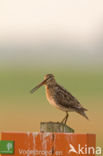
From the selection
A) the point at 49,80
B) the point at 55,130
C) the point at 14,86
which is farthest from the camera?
the point at 14,86

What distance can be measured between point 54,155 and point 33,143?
313 millimetres

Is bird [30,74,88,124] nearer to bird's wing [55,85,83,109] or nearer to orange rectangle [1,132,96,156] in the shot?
bird's wing [55,85,83,109]

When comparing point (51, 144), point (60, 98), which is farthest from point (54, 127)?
point (60, 98)

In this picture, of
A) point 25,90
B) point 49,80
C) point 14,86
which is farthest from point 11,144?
point 14,86

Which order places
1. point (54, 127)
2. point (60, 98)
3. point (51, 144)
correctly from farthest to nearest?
point (60, 98)
point (54, 127)
point (51, 144)

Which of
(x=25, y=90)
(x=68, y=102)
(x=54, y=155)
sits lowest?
(x=54, y=155)

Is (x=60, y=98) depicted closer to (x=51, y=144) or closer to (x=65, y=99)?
(x=65, y=99)

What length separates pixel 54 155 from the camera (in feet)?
27.2

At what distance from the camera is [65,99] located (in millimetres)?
12516

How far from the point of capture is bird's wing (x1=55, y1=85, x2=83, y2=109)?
12219mm

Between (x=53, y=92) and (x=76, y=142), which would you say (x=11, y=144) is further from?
(x=53, y=92)

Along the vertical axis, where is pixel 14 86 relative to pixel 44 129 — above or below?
above

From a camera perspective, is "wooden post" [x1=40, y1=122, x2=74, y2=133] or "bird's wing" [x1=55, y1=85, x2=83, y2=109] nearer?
"wooden post" [x1=40, y1=122, x2=74, y2=133]

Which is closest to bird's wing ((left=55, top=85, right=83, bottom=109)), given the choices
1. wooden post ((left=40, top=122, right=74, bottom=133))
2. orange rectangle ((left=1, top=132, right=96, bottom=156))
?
wooden post ((left=40, top=122, right=74, bottom=133))
